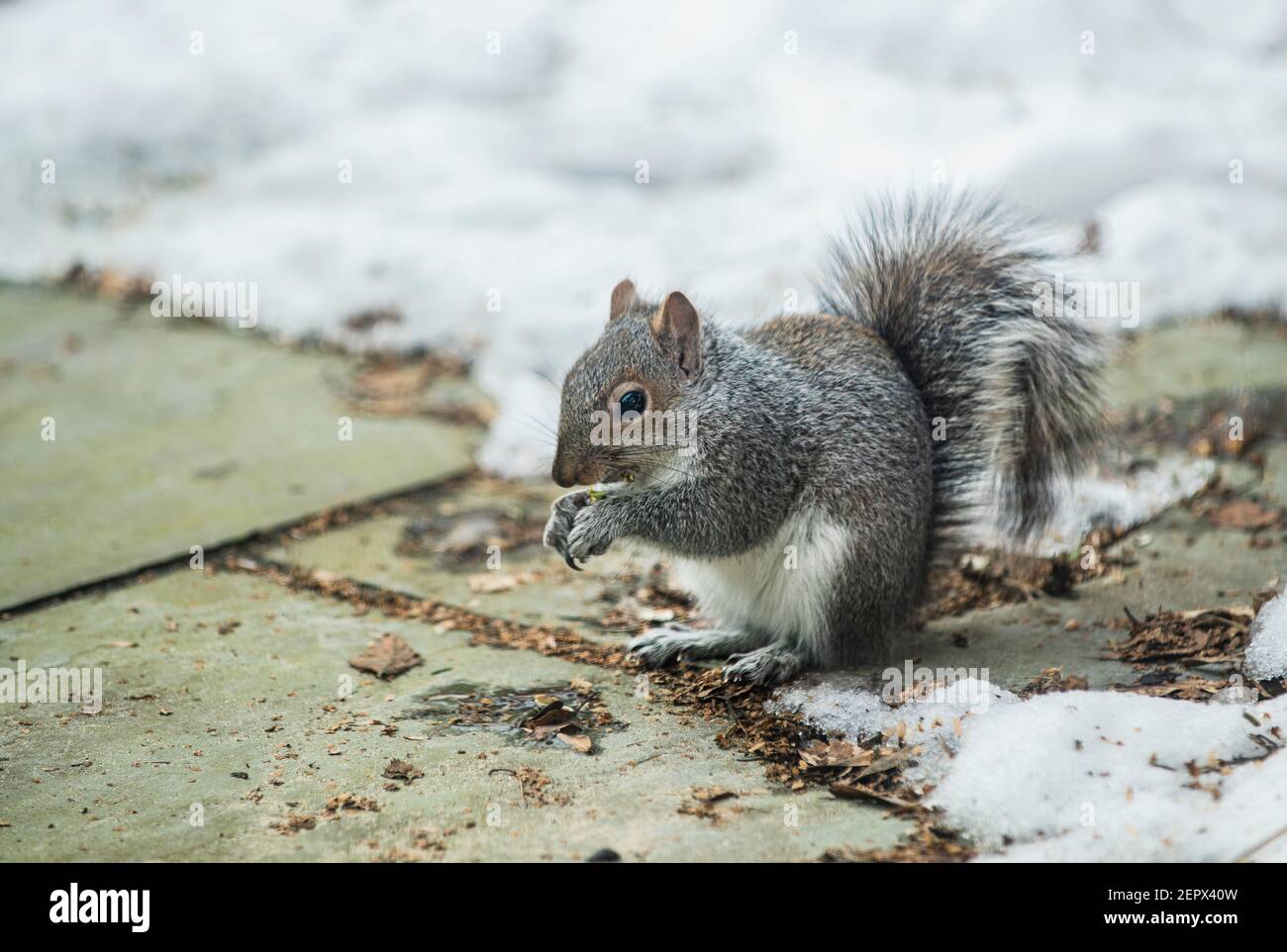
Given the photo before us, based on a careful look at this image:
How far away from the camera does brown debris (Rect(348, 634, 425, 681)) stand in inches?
98.0

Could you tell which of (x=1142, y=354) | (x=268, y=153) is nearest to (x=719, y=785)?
(x=1142, y=354)

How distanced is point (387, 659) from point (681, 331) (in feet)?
2.95

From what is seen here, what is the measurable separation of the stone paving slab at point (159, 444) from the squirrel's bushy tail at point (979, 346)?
5.28ft

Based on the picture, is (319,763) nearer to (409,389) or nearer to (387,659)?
(387,659)

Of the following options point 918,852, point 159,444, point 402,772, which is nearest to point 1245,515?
point 918,852

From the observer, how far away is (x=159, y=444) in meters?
3.88

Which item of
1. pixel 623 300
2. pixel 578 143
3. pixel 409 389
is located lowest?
pixel 409 389

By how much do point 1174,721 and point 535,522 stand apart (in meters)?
1.90

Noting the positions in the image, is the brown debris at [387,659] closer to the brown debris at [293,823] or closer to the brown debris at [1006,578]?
the brown debris at [293,823]

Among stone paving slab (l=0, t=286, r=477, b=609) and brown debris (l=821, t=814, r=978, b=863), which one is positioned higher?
stone paving slab (l=0, t=286, r=477, b=609)

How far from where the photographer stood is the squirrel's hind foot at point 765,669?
8.09 feet

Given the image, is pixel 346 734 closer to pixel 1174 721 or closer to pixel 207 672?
pixel 207 672

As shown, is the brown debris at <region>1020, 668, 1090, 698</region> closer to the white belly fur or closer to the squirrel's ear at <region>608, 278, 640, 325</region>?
the white belly fur

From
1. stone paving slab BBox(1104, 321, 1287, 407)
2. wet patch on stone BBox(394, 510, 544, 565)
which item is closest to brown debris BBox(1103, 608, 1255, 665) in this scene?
stone paving slab BBox(1104, 321, 1287, 407)
